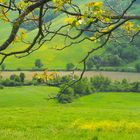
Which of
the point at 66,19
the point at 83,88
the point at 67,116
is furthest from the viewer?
the point at 83,88

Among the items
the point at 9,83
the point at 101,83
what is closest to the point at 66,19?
the point at 9,83

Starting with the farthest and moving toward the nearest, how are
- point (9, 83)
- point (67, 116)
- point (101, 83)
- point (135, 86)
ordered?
1. point (101, 83)
2. point (135, 86)
3. point (9, 83)
4. point (67, 116)

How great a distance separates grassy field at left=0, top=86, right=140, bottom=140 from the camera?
21320 mm

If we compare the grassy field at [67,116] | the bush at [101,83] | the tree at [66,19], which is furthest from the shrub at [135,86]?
the tree at [66,19]

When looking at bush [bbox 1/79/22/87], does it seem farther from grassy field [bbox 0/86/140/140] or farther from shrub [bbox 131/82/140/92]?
shrub [bbox 131/82/140/92]

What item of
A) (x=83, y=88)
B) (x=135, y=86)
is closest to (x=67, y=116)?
(x=83, y=88)

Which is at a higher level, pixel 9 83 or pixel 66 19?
pixel 66 19

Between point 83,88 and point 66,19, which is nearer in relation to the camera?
point 66,19

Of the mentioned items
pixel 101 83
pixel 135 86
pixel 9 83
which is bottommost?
pixel 135 86

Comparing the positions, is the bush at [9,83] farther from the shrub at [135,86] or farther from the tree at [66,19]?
the tree at [66,19]

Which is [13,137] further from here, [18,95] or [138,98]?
[138,98]

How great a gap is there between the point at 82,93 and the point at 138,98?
16065mm

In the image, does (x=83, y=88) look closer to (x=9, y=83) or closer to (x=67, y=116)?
(x=9, y=83)

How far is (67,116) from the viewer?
117 feet
